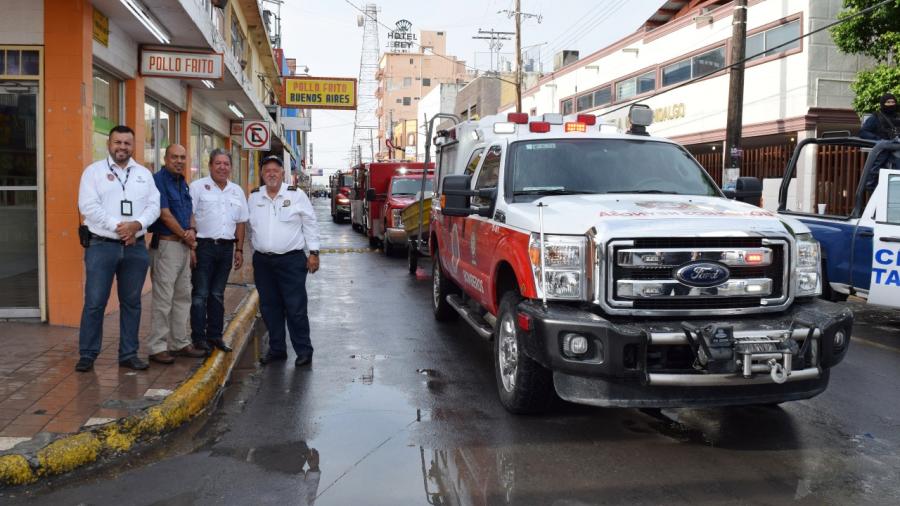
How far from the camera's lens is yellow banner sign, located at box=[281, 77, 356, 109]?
2880cm

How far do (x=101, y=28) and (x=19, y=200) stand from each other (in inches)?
86.1

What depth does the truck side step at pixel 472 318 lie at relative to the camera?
691 centimetres

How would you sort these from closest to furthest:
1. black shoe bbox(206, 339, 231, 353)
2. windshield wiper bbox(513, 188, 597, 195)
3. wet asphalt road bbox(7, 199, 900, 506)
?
wet asphalt road bbox(7, 199, 900, 506)
windshield wiper bbox(513, 188, 597, 195)
black shoe bbox(206, 339, 231, 353)

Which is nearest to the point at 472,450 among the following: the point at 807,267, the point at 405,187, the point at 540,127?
the point at 807,267

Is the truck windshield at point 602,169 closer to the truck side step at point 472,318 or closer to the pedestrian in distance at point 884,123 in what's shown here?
the truck side step at point 472,318

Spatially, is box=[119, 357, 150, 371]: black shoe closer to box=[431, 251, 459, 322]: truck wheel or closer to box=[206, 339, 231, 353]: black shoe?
box=[206, 339, 231, 353]: black shoe

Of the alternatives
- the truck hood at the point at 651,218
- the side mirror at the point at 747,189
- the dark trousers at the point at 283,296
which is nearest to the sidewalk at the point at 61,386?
the dark trousers at the point at 283,296

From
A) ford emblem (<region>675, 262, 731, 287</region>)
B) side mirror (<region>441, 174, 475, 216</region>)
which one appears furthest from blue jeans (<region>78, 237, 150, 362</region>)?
ford emblem (<region>675, 262, 731, 287</region>)

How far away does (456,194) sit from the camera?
6.88m

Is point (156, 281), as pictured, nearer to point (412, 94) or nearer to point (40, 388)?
point (40, 388)

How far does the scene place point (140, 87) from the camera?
37.4 feet

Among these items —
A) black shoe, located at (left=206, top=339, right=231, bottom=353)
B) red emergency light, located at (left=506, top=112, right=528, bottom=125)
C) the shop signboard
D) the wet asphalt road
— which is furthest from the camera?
the shop signboard

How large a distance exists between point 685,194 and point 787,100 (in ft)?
52.6

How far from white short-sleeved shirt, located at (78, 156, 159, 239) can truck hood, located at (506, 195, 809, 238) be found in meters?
2.96
